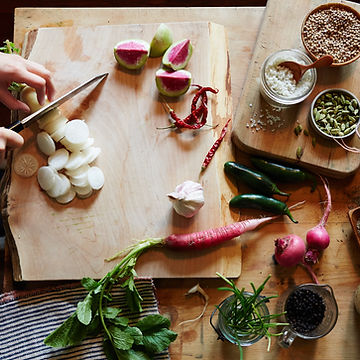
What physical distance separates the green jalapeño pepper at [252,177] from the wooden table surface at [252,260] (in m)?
0.08

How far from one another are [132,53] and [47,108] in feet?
1.28

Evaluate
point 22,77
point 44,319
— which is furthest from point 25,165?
point 44,319

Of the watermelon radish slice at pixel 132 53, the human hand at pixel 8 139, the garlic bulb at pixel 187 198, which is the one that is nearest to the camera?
the human hand at pixel 8 139

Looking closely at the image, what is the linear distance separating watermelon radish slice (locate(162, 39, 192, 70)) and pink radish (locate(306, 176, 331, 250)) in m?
0.77

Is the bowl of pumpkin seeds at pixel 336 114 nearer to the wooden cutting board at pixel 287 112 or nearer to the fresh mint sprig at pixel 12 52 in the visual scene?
the wooden cutting board at pixel 287 112

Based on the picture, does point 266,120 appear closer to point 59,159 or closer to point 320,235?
point 320,235

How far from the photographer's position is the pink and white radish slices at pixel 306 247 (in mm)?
1777

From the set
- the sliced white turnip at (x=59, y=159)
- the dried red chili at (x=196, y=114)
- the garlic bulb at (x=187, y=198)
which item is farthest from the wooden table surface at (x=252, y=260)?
the sliced white turnip at (x=59, y=159)

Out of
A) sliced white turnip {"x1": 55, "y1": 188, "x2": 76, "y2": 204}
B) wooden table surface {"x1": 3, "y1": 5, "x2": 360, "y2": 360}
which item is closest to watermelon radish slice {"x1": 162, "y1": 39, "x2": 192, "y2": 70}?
wooden table surface {"x1": 3, "y1": 5, "x2": 360, "y2": 360}

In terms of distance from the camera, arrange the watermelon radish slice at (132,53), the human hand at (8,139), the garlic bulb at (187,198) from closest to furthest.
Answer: the human hand at (8,139) → the garlic bulb at (187,198) → the watermelon radish slice at (132,53)

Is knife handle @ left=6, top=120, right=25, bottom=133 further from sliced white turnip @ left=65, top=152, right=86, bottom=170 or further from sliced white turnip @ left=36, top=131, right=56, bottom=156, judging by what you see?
sliced white turnip @ left=65, top=152, right=86, bottom=170

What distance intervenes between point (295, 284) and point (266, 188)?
1.29 ft

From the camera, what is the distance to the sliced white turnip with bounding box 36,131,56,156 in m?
1.79

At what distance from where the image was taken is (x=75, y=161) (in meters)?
1.80
